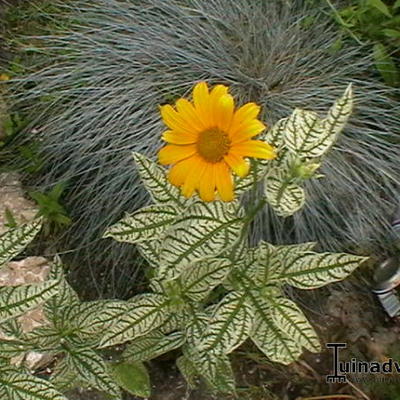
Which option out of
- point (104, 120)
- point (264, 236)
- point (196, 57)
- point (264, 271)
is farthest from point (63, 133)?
point (264, 271)

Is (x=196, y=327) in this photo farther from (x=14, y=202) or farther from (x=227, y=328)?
(x=14, y=202)

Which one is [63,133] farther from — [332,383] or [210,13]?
[332,383]

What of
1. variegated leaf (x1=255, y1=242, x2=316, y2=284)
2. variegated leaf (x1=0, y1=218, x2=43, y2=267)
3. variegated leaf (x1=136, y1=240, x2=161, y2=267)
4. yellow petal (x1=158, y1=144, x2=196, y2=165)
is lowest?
variegated leaf (x1=0, y1=218, x2=43, y2=267)

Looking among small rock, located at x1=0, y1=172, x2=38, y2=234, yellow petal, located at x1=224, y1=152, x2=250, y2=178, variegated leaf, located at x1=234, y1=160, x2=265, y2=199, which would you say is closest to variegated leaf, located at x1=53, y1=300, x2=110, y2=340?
variegated leaf, located at x1=234, y1=160, x2=265, y2=199

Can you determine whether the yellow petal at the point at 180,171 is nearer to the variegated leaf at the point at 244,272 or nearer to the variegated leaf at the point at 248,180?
the variegated leaf at the point at 248,180

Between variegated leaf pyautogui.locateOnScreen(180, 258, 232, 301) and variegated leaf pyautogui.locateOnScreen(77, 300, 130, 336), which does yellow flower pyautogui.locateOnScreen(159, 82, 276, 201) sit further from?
variegated leaf pyautogui.locateOnScreen(77, 300, 130, 336)

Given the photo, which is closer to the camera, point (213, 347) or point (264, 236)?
point (213, 347)

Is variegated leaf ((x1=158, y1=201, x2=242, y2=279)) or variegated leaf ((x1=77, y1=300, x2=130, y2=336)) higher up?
variegated leaf ((x1=158, y1=201, x2=242, y2=279))

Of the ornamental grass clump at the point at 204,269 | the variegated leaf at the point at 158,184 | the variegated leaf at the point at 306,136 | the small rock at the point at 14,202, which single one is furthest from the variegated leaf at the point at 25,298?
the small rock at the point at 14,202
